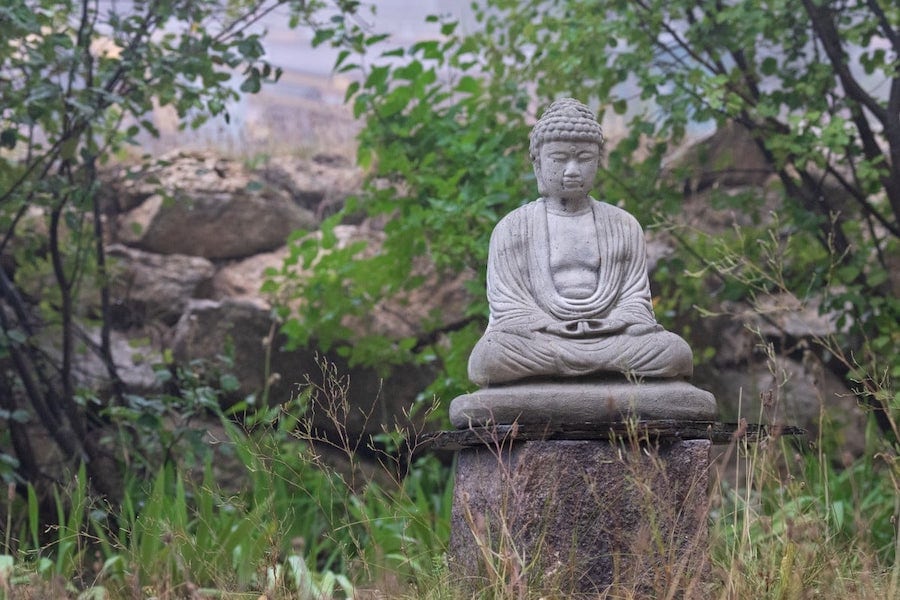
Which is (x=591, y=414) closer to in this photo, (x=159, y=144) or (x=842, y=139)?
(x=842, y=139)

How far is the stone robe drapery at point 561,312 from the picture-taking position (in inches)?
169

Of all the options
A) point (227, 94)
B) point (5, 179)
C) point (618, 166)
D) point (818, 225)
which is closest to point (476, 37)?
point (618, 166)

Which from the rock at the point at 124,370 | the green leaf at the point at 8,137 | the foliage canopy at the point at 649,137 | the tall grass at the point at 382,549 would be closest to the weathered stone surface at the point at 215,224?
the rock at the point at 124,370

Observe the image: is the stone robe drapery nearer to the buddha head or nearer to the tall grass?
the buddha head

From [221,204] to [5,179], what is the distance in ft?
9.10

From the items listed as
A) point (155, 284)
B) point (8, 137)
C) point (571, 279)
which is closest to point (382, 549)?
point (571, 279)

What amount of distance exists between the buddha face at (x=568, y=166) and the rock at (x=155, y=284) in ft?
16.0

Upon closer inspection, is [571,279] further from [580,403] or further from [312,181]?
[312,181]

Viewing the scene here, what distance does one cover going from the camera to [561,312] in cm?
456

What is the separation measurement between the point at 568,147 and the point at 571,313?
0.69 m

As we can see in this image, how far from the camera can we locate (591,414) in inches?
165

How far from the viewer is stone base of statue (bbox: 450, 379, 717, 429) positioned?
4168 mm

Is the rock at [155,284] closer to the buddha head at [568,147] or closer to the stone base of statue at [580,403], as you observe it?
the buddha head at [568,147]

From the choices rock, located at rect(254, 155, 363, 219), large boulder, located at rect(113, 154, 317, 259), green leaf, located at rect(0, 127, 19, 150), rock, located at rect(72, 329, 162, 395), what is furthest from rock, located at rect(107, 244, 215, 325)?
green leaf, located at rect(0, 127, 19, 150)
